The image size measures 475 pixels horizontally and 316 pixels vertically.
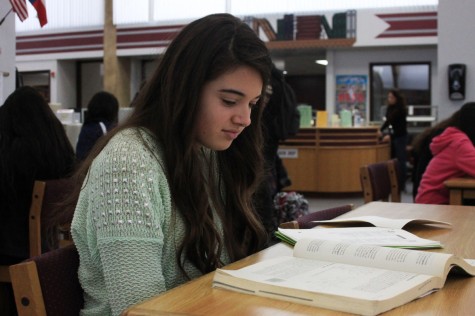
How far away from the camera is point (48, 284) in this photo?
120cm

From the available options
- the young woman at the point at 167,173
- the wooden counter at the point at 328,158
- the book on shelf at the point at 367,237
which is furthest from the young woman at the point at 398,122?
the young woman at the point at 167,173

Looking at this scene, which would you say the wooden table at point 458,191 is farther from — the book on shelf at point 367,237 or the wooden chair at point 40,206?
the wooden chair at point 40,206

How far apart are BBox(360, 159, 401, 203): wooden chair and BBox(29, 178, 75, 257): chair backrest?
145 centimetres

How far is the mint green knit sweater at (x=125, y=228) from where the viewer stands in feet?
3.99

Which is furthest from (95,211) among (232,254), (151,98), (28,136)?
(28,136)

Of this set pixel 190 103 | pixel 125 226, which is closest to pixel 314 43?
pixel 190 103

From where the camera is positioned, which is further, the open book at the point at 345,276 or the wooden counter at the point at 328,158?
the wooden counter at the point at 328,158

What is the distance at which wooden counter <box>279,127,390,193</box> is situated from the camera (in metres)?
8.55

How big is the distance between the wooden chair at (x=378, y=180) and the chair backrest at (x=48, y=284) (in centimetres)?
217

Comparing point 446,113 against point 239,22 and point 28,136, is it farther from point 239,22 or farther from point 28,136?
point 239,22

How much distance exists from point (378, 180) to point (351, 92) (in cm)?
873

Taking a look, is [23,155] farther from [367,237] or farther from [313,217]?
[367,237]

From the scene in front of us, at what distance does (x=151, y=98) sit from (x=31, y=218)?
1.64 meters

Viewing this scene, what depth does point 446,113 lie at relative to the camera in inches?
252
